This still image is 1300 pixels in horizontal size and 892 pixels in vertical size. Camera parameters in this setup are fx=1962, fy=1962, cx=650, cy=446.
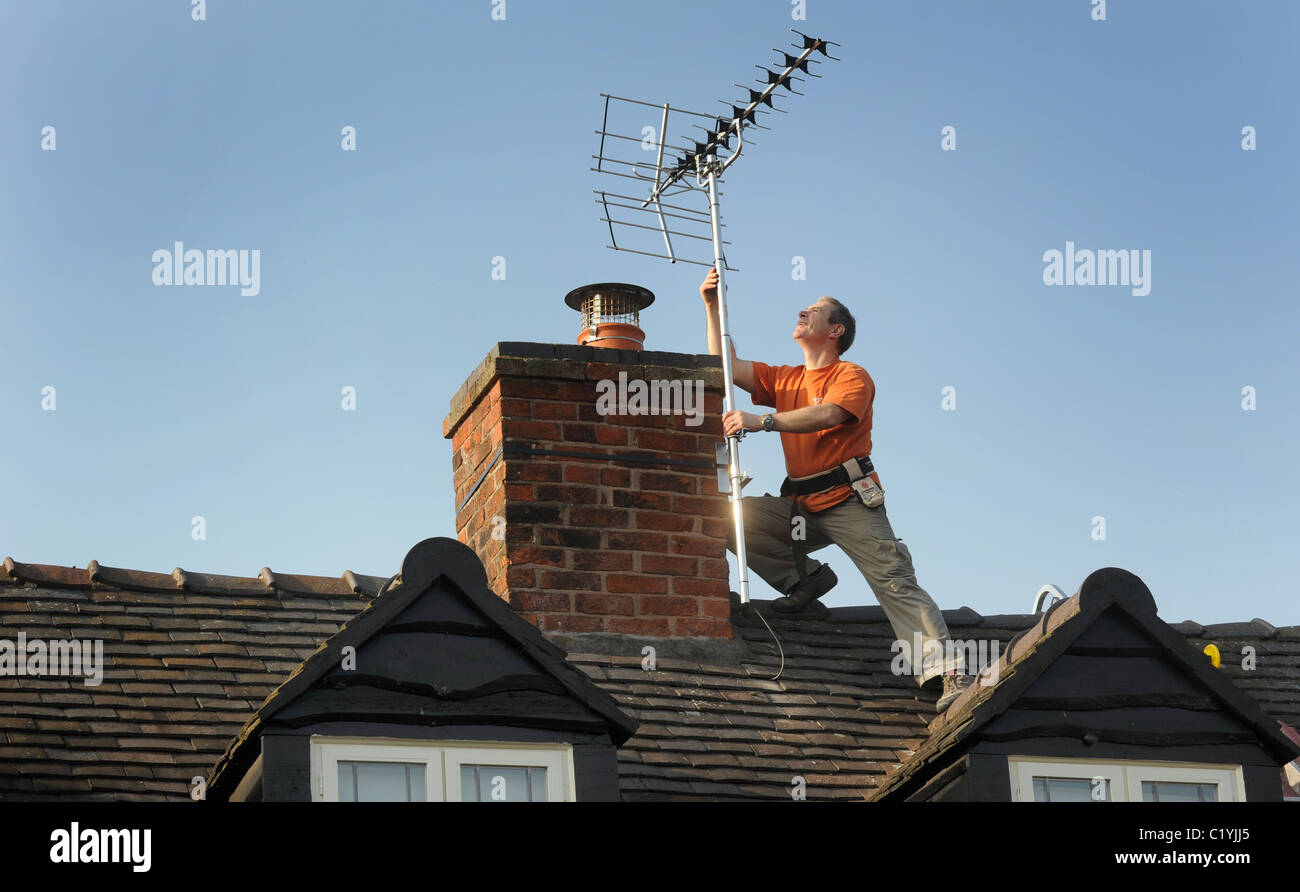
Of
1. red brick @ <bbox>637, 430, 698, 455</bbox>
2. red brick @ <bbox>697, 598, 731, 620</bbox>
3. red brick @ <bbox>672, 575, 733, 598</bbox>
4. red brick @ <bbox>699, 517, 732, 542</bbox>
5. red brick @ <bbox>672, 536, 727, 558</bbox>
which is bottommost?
red brick @ <bbox>697, 598, 731, 620</bbox>

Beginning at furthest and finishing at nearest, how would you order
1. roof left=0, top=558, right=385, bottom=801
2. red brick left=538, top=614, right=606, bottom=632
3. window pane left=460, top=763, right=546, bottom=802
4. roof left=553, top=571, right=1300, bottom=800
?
1. red brick left=538, top=614, right=606, bottom=632
2. roof left=553, top=571, right=1300, bottom=800
3. roof left=0, top=558, right=385, bottom=801
4. window pane left=460, top=763, right=546, bottom=802

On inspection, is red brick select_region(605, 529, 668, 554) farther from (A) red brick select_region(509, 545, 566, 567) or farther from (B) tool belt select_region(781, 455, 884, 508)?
(B) tool belt select_region(781, 455, 884, 508)

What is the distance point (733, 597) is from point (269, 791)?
151 inches

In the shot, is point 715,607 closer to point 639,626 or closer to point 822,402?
point 639,626

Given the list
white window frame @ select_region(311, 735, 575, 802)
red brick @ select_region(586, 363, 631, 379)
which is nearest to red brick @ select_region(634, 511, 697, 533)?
red brick @ select_region(586, 363, 631, 379)

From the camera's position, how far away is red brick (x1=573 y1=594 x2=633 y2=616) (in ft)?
32.6

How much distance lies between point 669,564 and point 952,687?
5.16ft

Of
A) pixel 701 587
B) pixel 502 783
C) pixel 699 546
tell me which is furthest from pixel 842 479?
pixel 502 783

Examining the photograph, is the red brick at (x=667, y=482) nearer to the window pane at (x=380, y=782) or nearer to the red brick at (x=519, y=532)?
the red brick at (x=519, y=532)

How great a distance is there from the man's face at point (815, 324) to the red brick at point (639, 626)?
2044 millimetres

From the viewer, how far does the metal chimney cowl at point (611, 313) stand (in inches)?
433

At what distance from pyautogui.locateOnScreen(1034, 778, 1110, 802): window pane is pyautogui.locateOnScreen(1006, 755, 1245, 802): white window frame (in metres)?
0.02

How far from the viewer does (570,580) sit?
9945 millimetres
